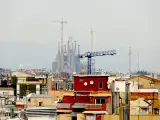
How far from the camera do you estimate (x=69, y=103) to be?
29484 millimetres

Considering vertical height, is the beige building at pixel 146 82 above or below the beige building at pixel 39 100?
above

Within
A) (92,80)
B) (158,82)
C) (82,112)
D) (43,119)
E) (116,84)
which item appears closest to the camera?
(43,119)

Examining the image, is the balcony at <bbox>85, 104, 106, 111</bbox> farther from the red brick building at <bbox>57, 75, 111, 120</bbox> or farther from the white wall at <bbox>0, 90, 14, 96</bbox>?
the white wall at <bbox>0, 90, 14, 96</bbox>

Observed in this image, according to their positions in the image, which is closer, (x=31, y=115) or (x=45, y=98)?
(x=31, y=115)

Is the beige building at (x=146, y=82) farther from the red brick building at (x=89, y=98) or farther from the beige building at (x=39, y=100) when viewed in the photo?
the red brick building at (x=89, y=98)

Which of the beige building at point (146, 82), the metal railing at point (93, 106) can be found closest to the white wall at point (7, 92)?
the beige building at point (146, 82)

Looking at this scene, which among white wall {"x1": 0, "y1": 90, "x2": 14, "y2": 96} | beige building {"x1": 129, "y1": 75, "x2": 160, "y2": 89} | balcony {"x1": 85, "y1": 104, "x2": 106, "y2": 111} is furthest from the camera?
white wall {"x1": 0, "y1": 90, "x2": 14, "y2": 96}

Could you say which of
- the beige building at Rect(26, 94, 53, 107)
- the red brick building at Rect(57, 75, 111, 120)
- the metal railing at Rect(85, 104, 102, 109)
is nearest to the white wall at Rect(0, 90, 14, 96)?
the beige building at Rect(26, 94, 53, 107)

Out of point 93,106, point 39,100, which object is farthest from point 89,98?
point 39,100

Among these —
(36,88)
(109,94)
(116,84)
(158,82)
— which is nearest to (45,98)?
(116,84)

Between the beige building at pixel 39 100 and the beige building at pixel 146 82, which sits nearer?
the beige building at pixel 39 100

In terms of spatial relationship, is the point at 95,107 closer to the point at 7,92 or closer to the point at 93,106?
the point at 93,106

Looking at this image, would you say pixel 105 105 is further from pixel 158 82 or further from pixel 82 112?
pixel 158 82

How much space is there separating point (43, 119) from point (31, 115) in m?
0.71
